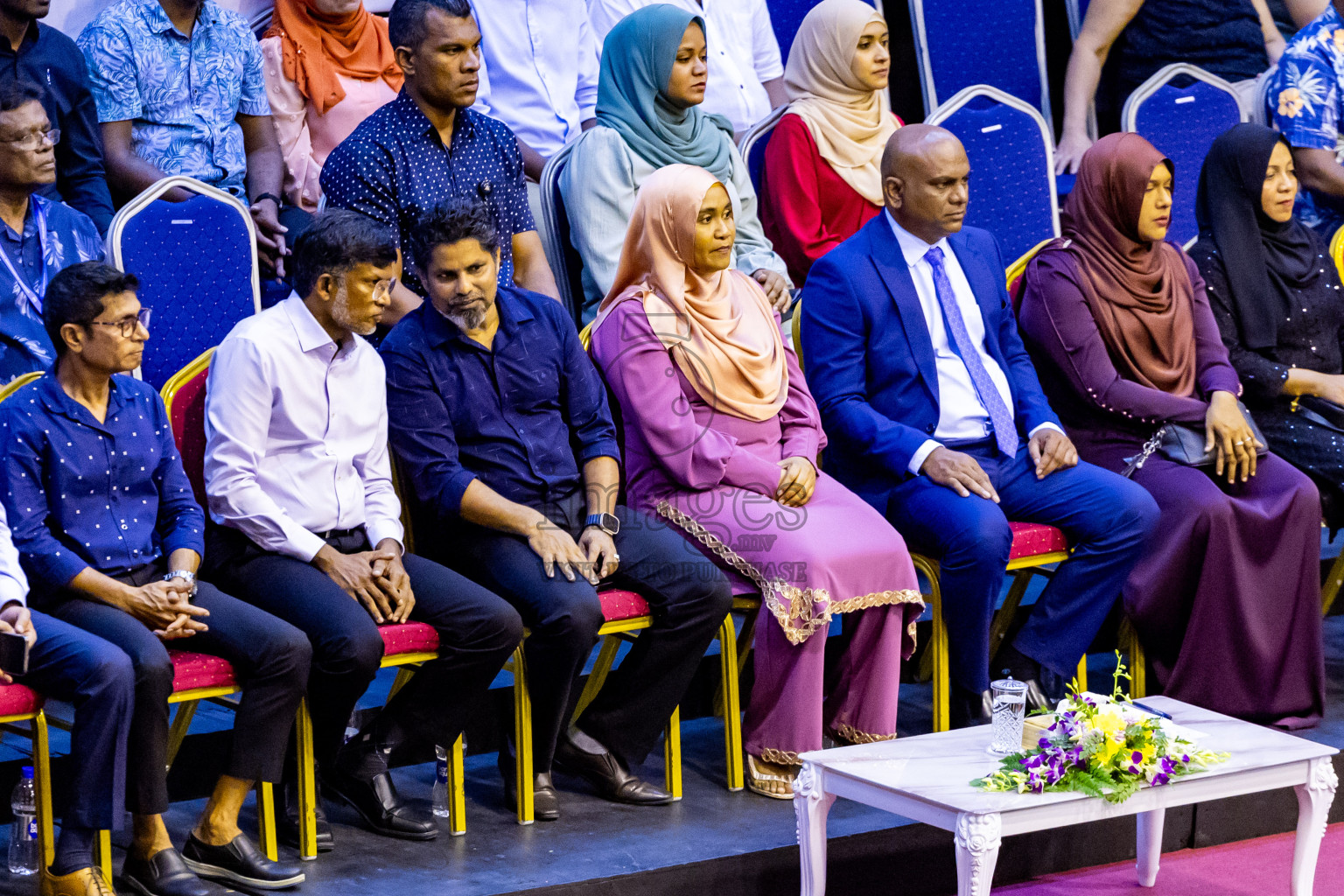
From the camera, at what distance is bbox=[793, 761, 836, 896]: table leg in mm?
2969

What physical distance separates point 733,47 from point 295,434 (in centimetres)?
238

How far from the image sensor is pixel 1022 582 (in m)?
4.10

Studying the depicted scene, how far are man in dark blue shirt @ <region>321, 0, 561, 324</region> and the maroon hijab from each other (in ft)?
4.58

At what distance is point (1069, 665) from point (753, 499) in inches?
34.0

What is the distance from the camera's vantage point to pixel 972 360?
13.1 feet

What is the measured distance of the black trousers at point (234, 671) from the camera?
2.85 meters

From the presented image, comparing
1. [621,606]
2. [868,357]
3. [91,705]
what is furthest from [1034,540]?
[91,705]

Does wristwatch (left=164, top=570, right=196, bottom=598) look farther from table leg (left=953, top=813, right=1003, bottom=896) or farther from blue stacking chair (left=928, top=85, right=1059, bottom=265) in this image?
blue stacking chair (left=928, top=85, right=1059, bottom=265)

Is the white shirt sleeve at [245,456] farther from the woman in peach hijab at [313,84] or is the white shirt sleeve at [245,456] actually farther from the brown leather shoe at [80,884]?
the woman in peach hijab at [313,84]

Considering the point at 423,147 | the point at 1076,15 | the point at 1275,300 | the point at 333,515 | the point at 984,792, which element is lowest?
the point at 984,792

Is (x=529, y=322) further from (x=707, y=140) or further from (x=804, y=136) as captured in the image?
(x=804, y=136)

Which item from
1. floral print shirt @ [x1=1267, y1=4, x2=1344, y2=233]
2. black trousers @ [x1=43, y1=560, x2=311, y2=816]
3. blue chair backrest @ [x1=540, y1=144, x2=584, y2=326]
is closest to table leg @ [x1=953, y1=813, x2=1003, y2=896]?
black trousers @ [x1=43, y1=560, x2=311, y2=816]

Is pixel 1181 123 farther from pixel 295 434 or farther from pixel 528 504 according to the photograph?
pixel 295 434

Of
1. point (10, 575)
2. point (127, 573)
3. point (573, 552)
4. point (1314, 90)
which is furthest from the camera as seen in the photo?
point (1314, 90)
